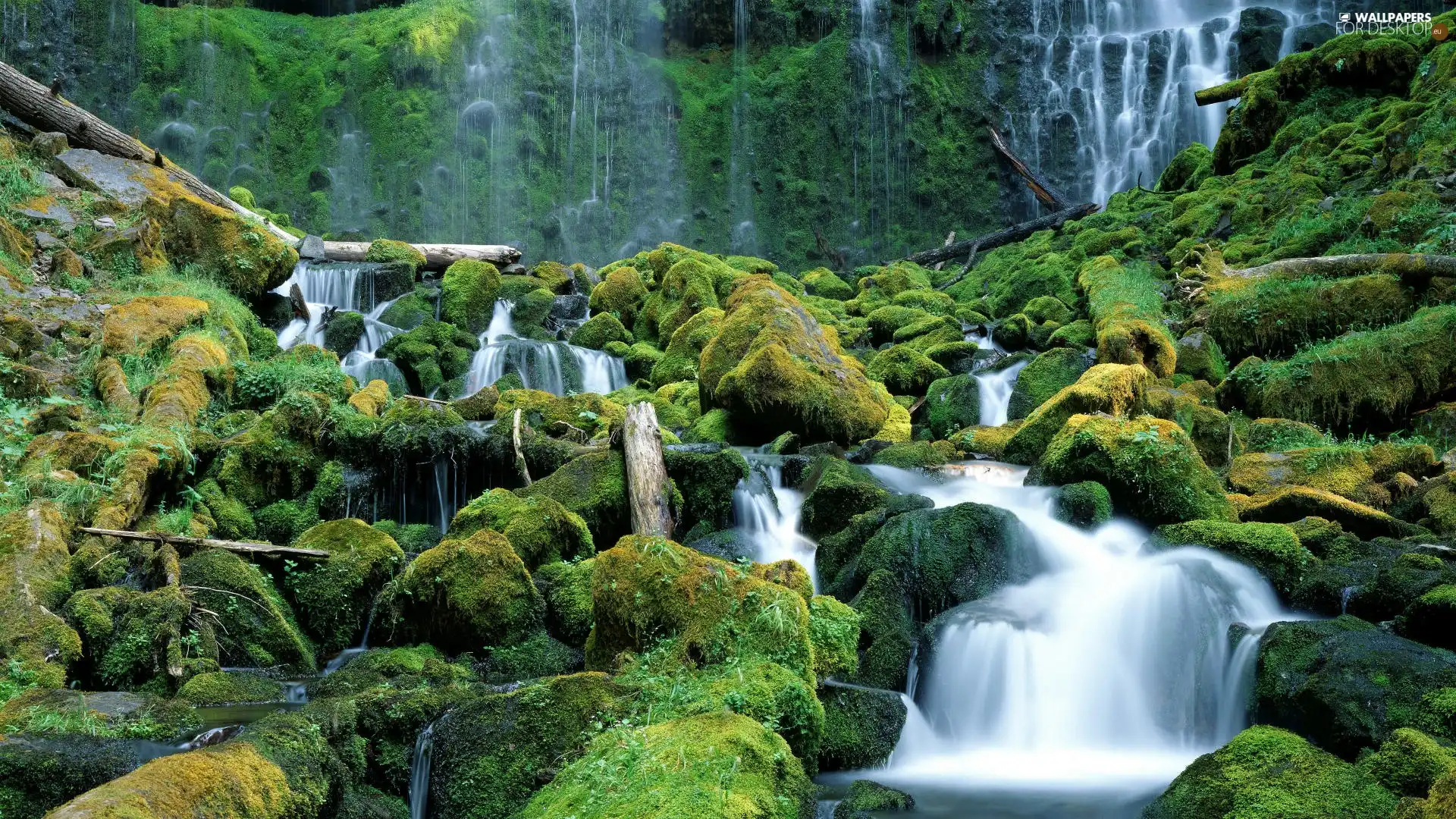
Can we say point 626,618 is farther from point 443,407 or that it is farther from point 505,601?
point 443,407

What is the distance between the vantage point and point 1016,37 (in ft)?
99.6

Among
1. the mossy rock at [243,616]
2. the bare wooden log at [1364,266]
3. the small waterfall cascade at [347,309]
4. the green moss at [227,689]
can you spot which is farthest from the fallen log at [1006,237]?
the green moss at [227,689]

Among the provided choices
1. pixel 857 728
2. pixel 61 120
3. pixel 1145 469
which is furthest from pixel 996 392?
pixel 61 120

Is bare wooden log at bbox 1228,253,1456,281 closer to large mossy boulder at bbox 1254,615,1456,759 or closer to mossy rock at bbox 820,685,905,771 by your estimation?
large mossy boulder at bbox 1254,615,1456,759

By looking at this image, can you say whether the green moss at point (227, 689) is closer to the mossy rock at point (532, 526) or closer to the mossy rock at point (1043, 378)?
the mossy rock at point (532, 526)

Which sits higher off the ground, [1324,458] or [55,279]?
[55,279]

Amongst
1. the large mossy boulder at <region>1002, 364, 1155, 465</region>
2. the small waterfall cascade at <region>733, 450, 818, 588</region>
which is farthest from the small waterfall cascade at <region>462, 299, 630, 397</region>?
the large mossy boulder at <region>1002, 364, 1155, 465</region>

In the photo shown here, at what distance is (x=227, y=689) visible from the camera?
262 inches

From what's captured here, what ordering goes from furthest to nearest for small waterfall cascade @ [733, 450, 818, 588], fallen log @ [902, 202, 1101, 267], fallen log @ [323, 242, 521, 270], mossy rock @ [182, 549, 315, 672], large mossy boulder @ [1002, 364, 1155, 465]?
1. fallen log @ [902, 202, 1101, 267]
2. fallen log @ [323, 242, 521, 270]
3. large mossy boulder @ [1002, 364, 1155, 465]
4. small waterfall cascade @ [733, 450, 818, 588]
5. mossy rock @ [182, 549, 315, 672]

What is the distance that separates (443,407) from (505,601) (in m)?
4.36

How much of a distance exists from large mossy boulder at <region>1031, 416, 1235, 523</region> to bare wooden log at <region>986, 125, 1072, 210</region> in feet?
58.5

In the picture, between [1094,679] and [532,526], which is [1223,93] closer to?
[1094,679]

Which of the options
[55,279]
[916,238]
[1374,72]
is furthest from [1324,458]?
[916,238]

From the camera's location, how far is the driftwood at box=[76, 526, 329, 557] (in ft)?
25.7
